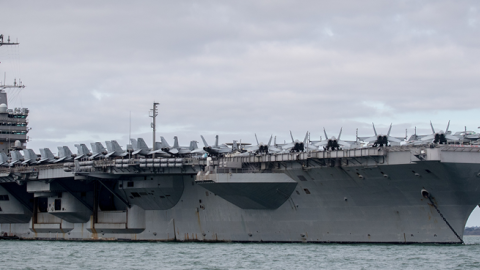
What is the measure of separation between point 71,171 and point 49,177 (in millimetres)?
2935

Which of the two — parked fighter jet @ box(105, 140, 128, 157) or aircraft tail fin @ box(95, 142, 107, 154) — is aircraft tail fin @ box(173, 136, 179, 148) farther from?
aircraft tail fin @ box(95, 142, 107, 154)

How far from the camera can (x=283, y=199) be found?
100ft

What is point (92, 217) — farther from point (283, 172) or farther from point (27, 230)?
point (283, 172)

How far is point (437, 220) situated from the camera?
2672cm

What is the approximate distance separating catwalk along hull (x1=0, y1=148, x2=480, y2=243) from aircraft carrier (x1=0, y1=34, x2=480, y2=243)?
0.05 m

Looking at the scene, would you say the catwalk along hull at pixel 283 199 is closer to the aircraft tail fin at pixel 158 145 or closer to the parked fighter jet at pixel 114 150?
the parked fighter jet at pixel 114 150

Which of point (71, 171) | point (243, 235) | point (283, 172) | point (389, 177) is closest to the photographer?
point (389, 177)

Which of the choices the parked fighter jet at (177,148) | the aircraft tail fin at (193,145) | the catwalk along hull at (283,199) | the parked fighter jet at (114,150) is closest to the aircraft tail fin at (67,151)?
the catwalk along hull at (283,199)

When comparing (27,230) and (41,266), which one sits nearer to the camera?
(41,266)

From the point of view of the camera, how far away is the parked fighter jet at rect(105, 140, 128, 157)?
37.3 m

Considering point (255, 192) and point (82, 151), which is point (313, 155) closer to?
point (255, 192)

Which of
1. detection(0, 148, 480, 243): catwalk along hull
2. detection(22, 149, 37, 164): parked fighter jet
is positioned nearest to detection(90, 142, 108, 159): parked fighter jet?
detection(0, 148, 480, 243): catwalk along hull

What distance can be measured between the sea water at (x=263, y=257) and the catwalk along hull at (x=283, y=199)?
3.73 feet

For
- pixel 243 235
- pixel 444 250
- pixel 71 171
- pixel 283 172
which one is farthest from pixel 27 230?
pixel 444 250
